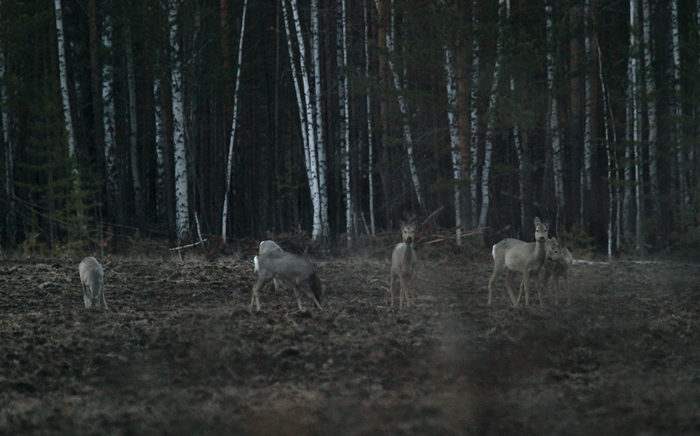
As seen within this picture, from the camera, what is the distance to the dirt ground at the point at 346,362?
616 centimetres

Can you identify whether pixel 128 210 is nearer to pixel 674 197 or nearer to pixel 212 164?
pixel 212 164

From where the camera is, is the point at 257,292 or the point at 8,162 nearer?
the point at 257,292

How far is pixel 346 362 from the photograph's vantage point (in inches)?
330

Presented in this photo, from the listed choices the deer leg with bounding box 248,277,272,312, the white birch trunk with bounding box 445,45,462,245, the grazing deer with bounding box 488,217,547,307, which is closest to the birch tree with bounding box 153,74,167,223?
the white birch trunk with bounding box 445,45,462,245

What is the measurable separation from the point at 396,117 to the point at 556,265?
10.2 metres

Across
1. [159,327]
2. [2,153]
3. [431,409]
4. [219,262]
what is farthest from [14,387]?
[2,153]

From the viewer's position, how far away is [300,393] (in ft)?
23.4

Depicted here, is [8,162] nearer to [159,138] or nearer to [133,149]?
[133,149]

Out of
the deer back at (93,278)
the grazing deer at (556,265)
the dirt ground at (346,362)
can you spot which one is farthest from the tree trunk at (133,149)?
the grazing deer at (556,265)

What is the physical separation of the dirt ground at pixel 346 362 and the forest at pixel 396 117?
8.48m

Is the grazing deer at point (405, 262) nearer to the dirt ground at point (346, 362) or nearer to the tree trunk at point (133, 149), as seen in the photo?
the dirt ground at point (346, 362)

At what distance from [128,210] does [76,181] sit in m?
13.7

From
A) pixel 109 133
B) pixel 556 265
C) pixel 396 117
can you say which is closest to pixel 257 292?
pixel 556 265

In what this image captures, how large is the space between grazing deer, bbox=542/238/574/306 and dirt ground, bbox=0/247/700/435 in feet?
1.19
